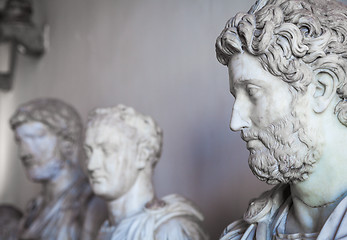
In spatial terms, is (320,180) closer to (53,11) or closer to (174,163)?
(174,163)

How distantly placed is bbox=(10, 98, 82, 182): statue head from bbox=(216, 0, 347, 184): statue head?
8.06 feet

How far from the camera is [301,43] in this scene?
1830 millimetres

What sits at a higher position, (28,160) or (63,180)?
(28,160)

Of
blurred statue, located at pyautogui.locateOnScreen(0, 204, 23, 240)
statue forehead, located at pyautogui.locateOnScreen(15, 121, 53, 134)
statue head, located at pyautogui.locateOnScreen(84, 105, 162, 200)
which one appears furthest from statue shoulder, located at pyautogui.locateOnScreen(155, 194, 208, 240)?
blurred statue, located at pyautogui.locateOnScreen(0, 204, 23, 240)

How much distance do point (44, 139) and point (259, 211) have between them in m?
2.36

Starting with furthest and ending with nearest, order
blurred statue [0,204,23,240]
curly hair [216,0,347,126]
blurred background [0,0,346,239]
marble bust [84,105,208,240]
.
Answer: blurred statue [0,204,23,240] → blurred background [0,0,346,239] → marble bust [84,105,208,240] → curly hair [216,0,347,126]

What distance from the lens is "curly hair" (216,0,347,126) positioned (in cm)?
184

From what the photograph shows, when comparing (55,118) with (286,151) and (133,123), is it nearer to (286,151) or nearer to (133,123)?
(133,123)

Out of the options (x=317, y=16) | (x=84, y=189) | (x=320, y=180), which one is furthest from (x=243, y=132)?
(x=84, y=189)

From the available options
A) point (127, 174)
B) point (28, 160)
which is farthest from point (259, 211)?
point (28, 160)

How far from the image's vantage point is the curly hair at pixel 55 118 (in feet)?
13.4

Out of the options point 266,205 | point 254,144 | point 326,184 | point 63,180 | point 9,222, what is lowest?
point 9,222

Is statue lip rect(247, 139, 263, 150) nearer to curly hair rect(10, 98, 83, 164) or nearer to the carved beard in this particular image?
the carved beard

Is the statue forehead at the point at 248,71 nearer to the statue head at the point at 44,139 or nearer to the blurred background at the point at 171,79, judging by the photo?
the blurred background at the point at 171,79
